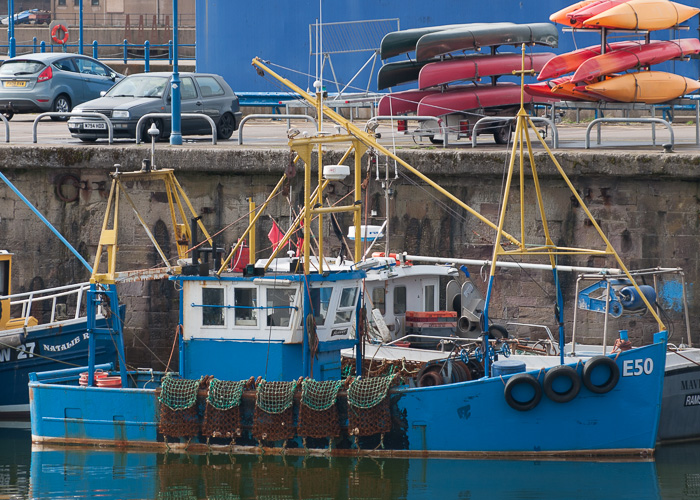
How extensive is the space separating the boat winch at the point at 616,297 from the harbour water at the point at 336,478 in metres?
1.73

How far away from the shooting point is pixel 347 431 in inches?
501

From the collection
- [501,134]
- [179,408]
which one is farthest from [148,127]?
[179,408]

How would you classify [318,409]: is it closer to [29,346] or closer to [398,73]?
[29,346]

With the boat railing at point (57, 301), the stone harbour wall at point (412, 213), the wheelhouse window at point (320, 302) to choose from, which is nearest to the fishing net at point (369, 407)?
the wheelhouse window at point (320, 302)

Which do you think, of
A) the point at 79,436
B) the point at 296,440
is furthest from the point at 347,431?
the point at 79,436

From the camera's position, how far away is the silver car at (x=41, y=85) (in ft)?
78.6

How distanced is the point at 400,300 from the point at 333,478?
3.37m

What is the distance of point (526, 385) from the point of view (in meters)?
12.3

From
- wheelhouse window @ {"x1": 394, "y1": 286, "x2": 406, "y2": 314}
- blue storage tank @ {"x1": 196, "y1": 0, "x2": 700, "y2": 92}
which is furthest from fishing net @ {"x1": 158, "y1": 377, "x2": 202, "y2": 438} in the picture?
blue storage tank @ {"x1": 196, "y1": 0, "x2": 700, "y2": 92}

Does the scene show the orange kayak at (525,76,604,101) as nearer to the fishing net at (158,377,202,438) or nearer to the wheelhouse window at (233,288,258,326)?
the wheelhouse window at (233,288,258,326)

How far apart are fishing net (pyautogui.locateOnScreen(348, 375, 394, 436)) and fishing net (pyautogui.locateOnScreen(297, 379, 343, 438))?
186 millimetres

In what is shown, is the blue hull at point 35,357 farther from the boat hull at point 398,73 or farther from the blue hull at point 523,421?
the boat hull at point 398,73

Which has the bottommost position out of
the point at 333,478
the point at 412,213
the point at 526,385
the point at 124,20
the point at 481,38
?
the point at 333,478

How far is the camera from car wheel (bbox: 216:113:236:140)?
20.1 m
